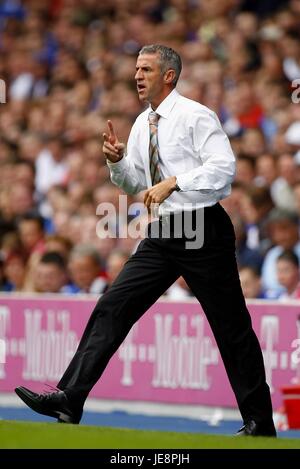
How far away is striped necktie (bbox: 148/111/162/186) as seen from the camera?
860cm

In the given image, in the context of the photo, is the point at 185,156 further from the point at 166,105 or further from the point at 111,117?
the point at 111,117

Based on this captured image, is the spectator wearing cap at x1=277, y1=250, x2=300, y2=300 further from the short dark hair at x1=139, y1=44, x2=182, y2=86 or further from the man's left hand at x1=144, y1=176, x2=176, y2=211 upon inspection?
the man's left hand at x1=144, y1=176, x2=176, y2=211

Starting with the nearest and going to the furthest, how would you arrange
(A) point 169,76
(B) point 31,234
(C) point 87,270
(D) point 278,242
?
(A) point 169,76, (D) point 278,242, (C) point 87,270, (B) point 31,234

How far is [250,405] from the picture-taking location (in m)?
8.50

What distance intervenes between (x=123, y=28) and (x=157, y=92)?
10.0m

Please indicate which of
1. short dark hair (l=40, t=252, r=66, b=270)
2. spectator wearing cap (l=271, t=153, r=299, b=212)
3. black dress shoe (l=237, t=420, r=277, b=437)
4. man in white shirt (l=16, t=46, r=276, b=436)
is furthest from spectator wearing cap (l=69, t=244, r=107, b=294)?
black dress shoe (l=237, t=420, r=277, b=437)

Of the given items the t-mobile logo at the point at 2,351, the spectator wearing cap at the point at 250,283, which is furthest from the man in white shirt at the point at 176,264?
the t-mobile logo at the point at 2,351

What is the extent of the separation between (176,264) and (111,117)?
790cm

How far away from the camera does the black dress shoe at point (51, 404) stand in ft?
27.7

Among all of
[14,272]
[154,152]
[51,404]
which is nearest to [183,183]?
[154,152]

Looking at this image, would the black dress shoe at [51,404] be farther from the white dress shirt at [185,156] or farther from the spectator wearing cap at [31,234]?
the spectator wearing cap at [31,234]

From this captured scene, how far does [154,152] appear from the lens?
861cm

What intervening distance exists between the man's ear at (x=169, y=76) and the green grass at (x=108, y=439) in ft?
7.26
